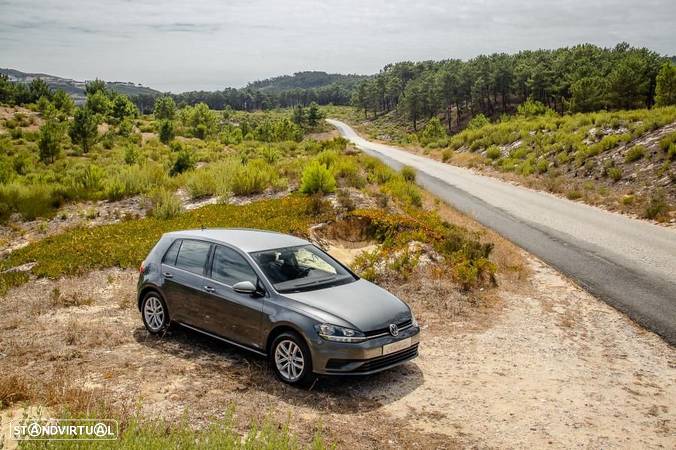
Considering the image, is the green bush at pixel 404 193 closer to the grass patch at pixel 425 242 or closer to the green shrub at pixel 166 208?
the grass patch at pixel 425 242

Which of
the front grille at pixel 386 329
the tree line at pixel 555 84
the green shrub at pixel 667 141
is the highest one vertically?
the tree line at pixel 555 84

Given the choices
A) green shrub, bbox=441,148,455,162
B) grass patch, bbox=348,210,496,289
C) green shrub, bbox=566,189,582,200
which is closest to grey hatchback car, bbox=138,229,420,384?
grass patch, bbox=348,210,496,289

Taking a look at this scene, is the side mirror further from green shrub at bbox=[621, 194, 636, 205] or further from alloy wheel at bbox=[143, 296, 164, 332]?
green shrub at bbox=[621, 194, 636, 205]

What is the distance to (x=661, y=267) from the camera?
41.0 ft

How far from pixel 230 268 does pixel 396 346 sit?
102 inches

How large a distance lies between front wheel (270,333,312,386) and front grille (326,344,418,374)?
1.00ft

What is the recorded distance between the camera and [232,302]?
735cm

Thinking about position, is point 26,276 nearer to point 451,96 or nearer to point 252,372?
point 252,372

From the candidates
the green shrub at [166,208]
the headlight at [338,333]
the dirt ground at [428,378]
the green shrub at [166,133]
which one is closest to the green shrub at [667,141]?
the dirt ground at [428,378]

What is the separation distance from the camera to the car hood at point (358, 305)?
6.68 meters

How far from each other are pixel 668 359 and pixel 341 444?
562 centimetres

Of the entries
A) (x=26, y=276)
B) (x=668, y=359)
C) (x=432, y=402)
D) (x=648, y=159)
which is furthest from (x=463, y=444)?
(x=648, y=159)

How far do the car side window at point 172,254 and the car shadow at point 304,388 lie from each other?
42.6 inches

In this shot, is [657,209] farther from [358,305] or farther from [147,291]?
[147,291]
